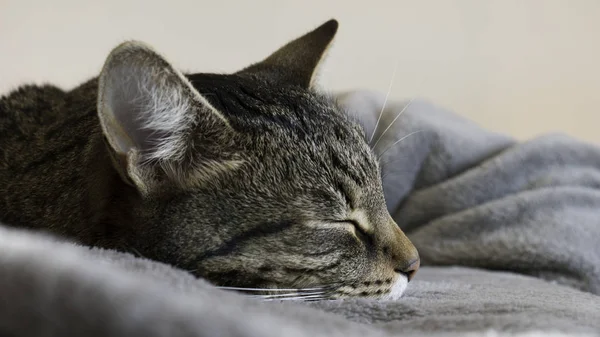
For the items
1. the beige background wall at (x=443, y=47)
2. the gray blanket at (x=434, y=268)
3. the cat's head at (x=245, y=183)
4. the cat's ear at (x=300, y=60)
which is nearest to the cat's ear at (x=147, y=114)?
the cat's head at (x=245, y=183)

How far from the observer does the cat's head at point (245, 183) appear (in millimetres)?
733

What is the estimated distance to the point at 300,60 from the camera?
1133mm

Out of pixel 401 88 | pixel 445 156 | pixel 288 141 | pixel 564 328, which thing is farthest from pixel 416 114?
pixel 564 328

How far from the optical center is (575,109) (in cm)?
230

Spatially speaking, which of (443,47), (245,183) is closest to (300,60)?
(245,183)

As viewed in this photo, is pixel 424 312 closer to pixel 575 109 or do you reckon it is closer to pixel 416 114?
pixel 416 114

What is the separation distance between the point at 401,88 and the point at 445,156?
811mm

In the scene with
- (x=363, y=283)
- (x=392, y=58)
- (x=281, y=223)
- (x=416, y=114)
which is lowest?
(x=363, y=283)

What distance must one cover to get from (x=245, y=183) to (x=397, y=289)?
0.30m

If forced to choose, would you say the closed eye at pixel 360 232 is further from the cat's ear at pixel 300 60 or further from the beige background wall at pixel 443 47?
the beige background wall at pixel 443 47

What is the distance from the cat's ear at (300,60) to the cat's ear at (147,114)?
299 millimetres

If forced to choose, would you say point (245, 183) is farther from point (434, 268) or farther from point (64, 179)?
point (434, 268)

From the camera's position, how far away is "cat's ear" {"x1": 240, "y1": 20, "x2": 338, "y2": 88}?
1.08 metres

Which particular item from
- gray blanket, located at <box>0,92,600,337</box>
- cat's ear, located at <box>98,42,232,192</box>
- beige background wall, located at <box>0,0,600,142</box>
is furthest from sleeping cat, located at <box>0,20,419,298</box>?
beige background wall, located at <box>0,0,600,142</box>
